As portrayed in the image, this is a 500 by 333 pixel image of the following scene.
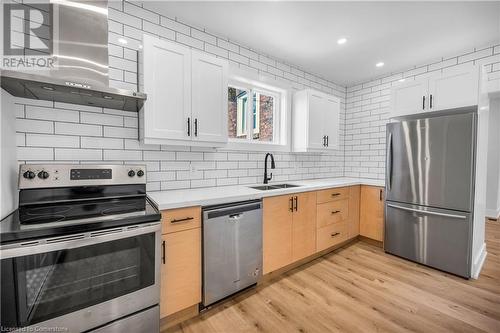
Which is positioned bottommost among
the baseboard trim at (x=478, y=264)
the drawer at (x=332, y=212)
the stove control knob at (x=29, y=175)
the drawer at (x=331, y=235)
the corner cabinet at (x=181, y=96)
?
the baseboard trim at (x=478, y=264)

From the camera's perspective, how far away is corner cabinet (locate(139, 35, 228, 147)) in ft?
5.85

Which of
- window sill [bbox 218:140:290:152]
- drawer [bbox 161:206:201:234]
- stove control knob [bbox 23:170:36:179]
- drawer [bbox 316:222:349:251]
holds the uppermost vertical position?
window sill [bbox 218:140:290:152]

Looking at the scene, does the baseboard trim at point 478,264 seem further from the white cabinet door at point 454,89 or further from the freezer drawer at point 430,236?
the white cabinet door at point 454,89

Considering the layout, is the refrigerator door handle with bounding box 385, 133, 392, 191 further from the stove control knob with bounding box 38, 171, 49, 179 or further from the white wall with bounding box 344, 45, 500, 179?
the stove control knob with bounding box 38, 171, 49, 179

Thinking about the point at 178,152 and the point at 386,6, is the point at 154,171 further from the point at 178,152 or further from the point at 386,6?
the point at 386,6

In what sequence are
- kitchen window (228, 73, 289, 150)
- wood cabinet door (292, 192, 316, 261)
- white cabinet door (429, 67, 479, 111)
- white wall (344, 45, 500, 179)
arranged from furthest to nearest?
white wall (344, 45, 500, 179), kitchen window (228, 73, 289, 150), wood cabinet door (292, 192, 316, 261), white cabinet door (429, 67, 479, 111)

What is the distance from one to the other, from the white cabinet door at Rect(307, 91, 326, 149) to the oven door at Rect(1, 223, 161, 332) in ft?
7.89

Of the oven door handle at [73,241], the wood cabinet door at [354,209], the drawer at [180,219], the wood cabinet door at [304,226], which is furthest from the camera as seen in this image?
the wood cabinet door at [354,209]

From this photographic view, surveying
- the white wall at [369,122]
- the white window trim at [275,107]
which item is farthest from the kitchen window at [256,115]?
the white wall at [369,122]

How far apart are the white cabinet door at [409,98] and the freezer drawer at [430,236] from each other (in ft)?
3.93

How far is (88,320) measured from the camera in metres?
1.21

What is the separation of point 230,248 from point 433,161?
2.44 m

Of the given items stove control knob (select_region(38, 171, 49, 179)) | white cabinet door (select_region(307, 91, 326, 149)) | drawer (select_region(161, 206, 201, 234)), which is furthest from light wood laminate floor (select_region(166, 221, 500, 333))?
white cabinet door (select_region(307, 91, 326, 149))

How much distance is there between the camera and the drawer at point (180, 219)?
5.13ft
